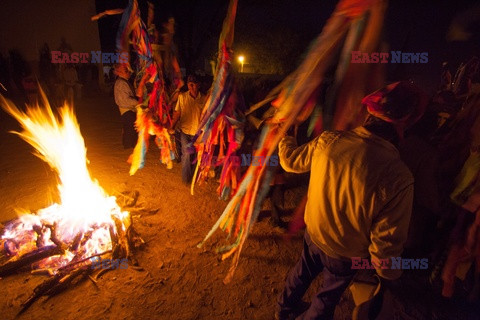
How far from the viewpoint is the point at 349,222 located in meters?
2.04

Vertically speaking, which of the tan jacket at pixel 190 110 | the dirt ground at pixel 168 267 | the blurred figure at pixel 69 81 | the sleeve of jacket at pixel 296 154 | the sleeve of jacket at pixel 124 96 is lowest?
the dirt ground at pixel 168 267

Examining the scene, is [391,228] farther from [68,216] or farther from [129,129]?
[129,129]

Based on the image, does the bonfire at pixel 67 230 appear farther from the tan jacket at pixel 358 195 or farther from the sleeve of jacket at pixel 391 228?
the sleeve of jacket at pixel 391 228

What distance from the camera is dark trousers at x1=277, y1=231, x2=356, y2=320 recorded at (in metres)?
2.23

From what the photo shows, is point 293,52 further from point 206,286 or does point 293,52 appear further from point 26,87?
point 206,286

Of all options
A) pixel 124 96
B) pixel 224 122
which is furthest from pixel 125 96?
pixel 224 122

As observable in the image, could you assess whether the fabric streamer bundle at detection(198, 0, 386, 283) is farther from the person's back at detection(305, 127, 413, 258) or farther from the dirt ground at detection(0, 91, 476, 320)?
the dirt ground at detection(0, 91, 476, 320)

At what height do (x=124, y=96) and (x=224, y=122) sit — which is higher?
(x=124, y=96)

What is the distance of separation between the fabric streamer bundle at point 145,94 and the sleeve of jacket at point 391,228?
15.0ft

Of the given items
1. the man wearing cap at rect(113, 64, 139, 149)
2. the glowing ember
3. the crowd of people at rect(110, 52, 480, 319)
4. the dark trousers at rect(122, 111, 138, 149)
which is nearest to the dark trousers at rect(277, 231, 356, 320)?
the crowd of people at rect(110, 52, 480, 319)

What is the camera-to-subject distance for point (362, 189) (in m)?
1.86

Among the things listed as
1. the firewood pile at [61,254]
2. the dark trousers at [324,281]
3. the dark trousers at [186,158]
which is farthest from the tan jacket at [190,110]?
the dark trousers at [324,281]

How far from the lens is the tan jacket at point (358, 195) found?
1.81 metres

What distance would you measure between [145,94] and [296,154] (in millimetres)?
4666
